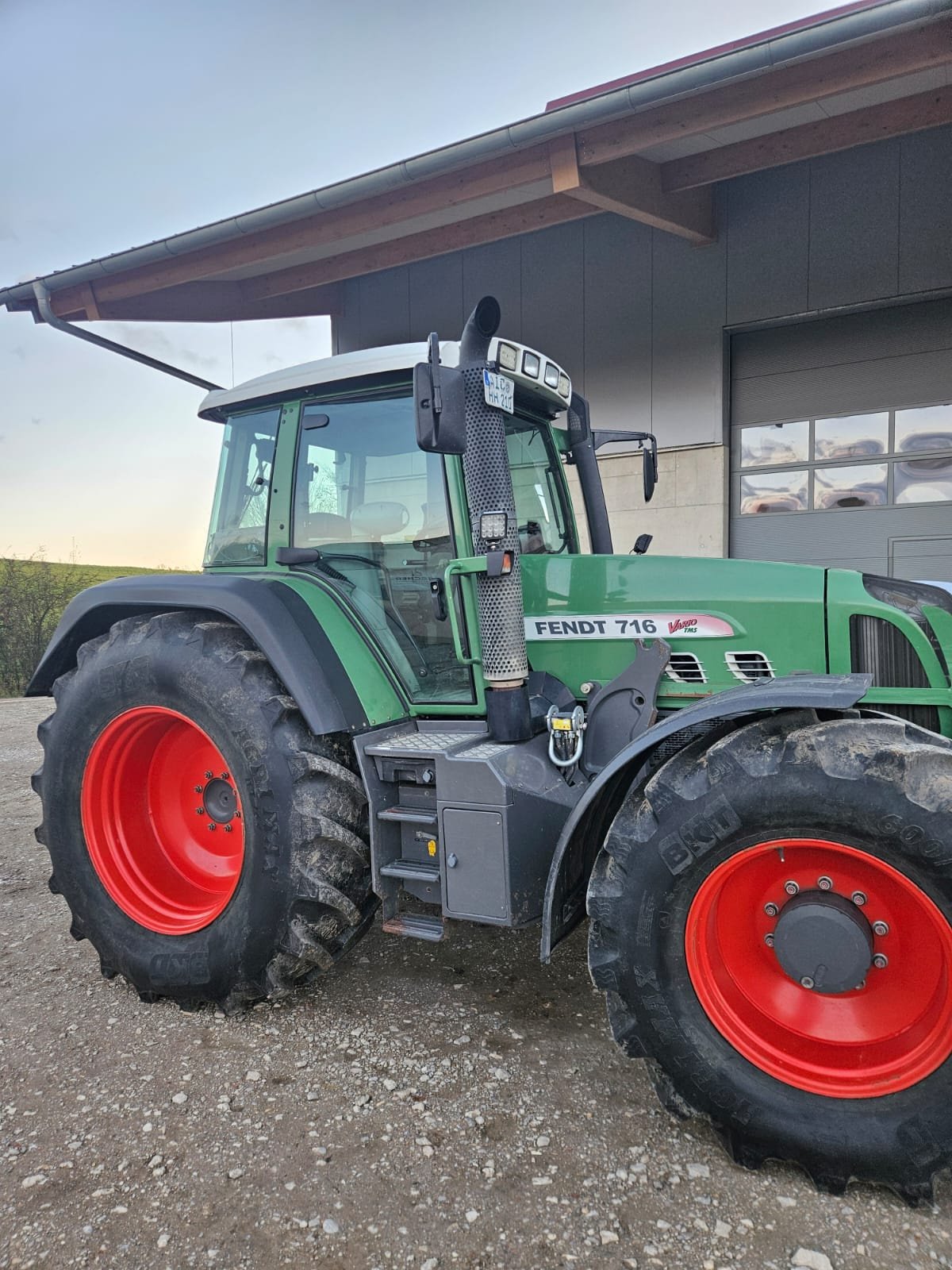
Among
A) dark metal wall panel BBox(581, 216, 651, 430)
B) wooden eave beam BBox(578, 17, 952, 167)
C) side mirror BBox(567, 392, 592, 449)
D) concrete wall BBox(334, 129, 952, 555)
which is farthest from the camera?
dark metal wall panel BBox(581, 216, 651, 430)

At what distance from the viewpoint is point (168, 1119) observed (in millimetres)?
2344

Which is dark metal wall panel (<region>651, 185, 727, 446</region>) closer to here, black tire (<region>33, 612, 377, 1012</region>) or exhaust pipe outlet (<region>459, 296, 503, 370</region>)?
exhaust pipe outlet (<region>459, 296, 503, 370</region>)

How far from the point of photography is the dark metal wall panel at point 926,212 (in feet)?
21.2

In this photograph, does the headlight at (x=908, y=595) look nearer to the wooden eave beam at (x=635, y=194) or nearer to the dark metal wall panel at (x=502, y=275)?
the wooden eave beam at (x=635, y=194)

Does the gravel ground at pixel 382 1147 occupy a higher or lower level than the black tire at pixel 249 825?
lower

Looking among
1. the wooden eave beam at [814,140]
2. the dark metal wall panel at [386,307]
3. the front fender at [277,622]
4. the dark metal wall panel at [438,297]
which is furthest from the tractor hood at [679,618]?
the dark metal wall panel at [386,307]

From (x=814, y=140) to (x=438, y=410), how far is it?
5.29 m

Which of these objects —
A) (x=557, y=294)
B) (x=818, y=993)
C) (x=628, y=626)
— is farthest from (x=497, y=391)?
(x=557, y=294)

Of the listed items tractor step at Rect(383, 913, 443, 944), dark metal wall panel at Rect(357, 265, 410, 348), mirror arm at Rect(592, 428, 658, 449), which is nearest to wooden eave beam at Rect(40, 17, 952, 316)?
dark metal wall panel at Rect(357, 265, 410, 348)

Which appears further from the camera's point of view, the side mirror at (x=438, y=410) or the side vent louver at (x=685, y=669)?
the side vent louver at (x=685, y=669)

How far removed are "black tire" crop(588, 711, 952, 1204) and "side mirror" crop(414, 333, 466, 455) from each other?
1101mm

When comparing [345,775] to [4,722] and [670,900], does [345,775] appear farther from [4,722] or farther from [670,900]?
[4,722]

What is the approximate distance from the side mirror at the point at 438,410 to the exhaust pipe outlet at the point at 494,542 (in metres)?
0.18

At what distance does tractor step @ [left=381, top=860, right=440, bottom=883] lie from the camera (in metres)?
2.67
